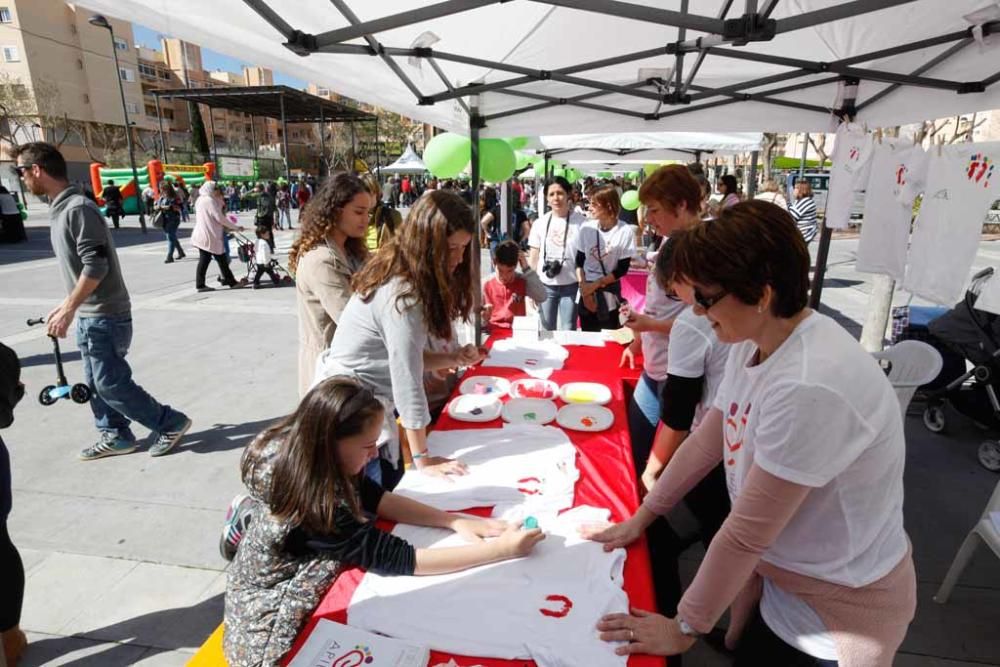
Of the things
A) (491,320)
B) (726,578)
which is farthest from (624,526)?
(491,320)

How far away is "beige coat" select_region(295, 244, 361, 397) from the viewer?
2.54 m

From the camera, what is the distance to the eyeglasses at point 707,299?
1.08 meters

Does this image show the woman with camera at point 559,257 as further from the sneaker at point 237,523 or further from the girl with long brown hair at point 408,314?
the sneaker at point 237,523

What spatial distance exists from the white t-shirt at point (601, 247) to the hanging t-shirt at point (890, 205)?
1786mm

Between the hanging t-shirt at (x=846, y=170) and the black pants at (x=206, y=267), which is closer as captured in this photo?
the hanging t-shirt at (x=846, y=170)

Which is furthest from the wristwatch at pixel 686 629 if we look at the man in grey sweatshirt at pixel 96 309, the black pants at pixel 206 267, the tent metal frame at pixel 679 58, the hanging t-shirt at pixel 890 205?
the black pants at pixel 206 267

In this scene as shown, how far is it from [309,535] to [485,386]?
1.37 m

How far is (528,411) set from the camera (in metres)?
2.38

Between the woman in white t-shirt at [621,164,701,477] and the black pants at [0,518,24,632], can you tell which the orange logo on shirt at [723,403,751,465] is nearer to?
the woman in white t-shirt at [621,164,701,477]

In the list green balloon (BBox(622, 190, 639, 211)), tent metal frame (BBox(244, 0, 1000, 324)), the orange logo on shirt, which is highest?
tent metal frame (BBox(244, 0, 1000, 324))

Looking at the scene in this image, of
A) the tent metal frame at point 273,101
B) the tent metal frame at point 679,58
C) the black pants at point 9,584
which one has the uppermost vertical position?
the tent metal frame at point 273,101

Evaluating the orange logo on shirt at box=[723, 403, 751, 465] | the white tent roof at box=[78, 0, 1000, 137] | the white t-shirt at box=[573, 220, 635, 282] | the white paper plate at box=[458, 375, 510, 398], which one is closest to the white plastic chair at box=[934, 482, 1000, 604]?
the orange logo on shirt at box=[723, 403, 751, 465]

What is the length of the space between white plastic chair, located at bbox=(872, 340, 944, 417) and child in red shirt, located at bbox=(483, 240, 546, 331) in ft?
7.32

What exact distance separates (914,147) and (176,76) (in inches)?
2625
